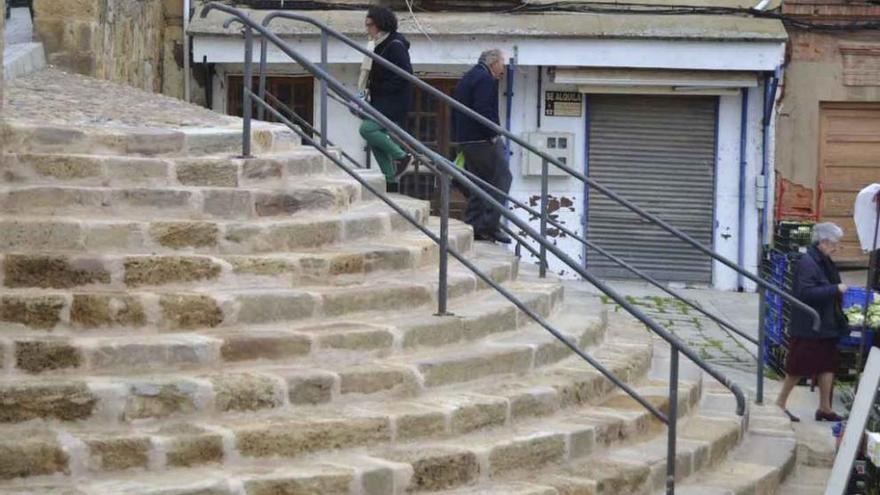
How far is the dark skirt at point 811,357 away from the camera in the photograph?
1184cm

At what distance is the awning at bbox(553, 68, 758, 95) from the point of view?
18.5 meters

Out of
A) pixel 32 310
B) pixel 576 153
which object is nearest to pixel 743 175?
pixel 576 153

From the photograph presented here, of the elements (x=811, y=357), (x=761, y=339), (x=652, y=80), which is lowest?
(x=811, y=357)

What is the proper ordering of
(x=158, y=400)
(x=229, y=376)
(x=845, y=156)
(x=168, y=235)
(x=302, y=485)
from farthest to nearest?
1. (x=845, y=156)
2. (x=168, y=235)
3. (x=229, y=376)
4. (x=158, y=400)
5. (x=302, y=485)

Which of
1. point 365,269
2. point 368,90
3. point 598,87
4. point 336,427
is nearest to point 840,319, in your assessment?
point 368,90

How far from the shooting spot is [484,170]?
12242mm

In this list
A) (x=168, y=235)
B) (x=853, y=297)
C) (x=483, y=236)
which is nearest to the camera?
(x=168, y=235)

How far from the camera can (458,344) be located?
28.1ft

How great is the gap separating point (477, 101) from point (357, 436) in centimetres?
517

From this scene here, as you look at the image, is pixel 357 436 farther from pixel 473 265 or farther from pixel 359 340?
pixel 473 265

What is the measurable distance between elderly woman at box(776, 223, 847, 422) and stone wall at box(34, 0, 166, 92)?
5799mm

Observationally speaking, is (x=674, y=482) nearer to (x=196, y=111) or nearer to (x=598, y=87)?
(x=196, y=111)

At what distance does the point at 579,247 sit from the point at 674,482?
1120 cm

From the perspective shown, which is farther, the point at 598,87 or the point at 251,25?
the point at 598,87
